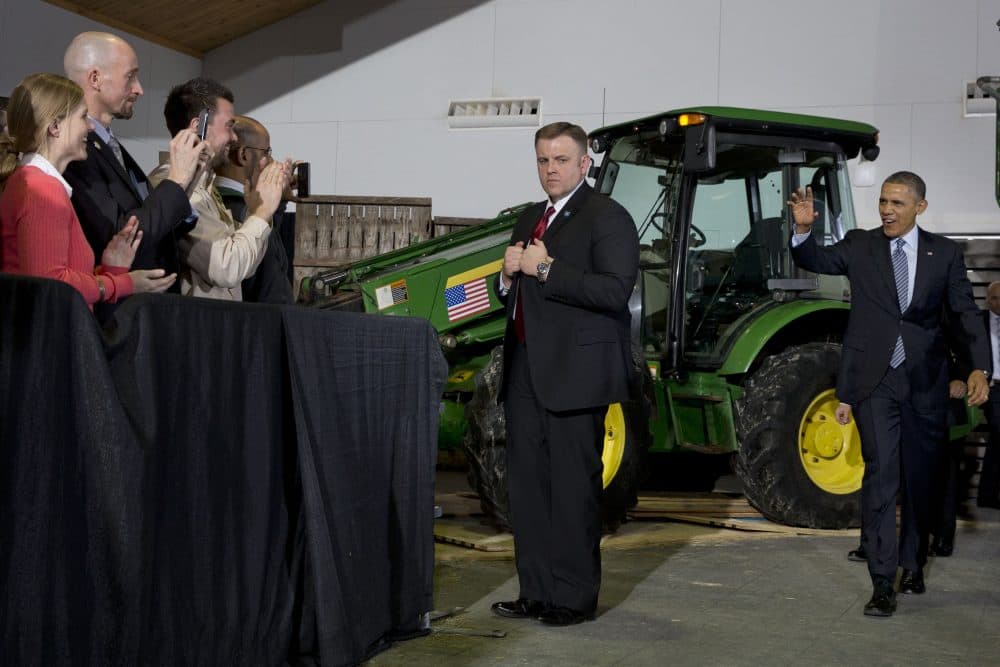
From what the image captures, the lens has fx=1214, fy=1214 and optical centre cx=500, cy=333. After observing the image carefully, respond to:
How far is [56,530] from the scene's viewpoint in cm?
239

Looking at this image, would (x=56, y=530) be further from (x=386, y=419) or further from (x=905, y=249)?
(x=905, y=249)

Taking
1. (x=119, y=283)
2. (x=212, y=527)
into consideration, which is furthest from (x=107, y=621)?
(x=119, y=283)

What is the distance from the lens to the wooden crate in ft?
36.3

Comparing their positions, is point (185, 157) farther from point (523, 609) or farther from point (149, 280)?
point (523, 609)

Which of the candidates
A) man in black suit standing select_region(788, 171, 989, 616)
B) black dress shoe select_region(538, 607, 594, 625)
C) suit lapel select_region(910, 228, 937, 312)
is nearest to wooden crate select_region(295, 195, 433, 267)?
man in black suit standing select_region(788, 171, 989, 616)

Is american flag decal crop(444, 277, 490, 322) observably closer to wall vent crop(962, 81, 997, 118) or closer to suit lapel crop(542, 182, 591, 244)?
suit lapel crop(542, 182, 591, 244)

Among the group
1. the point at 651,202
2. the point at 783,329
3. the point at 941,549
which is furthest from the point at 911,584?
the point at 651,202

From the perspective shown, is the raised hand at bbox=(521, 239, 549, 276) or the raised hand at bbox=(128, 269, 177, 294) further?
the raised hand at bbox=(521, 239, 549, 276)

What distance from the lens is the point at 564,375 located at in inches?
176

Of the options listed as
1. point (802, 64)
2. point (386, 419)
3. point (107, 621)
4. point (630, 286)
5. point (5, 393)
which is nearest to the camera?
point (5, 393)

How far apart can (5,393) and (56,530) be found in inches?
12.2

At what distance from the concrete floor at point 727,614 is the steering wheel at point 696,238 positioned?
5.62 ft

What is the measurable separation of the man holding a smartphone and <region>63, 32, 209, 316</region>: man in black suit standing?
0.11 metres

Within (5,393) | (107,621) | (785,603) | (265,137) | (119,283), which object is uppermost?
(265,137)
